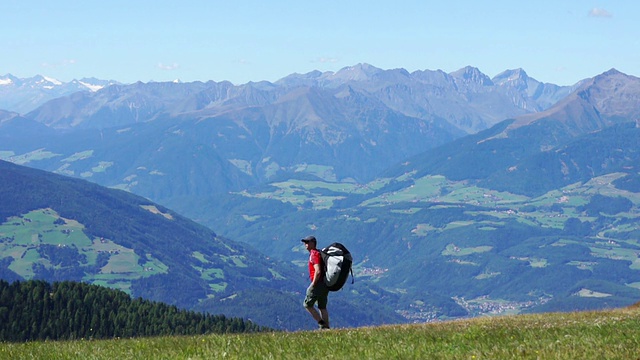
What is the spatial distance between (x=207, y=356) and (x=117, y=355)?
3036 mm

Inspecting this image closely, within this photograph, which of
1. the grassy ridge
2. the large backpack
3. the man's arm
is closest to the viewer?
the grassy ridge

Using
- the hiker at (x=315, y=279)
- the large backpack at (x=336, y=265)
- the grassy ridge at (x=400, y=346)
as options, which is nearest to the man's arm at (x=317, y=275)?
the hiker at (x=315, y=279)

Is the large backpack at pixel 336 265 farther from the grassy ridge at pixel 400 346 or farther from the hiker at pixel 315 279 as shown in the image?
the grassy ridge at pixel 400 346

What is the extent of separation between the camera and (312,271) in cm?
3150

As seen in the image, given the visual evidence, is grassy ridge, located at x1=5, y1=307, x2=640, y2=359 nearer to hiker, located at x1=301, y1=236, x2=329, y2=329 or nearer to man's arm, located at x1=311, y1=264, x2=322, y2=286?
hiker, located at x1=301, y1=236, x2=329, y2=329

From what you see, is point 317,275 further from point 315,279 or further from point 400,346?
point 400,346

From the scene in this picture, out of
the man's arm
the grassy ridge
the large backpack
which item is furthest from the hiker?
the grassy ridge

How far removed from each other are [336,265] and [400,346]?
8044mm

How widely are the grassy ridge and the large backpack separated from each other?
1.82 m

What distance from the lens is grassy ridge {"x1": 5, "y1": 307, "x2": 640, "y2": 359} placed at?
20.4m

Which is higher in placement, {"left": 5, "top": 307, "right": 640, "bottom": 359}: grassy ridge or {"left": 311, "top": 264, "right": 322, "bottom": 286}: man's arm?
{"left": 311, "top": 264, "right": 322, "bottom": 286}: man's arm

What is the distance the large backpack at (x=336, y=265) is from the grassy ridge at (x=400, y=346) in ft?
5.97

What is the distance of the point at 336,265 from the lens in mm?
30453

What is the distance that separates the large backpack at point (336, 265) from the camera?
30.4 meters
